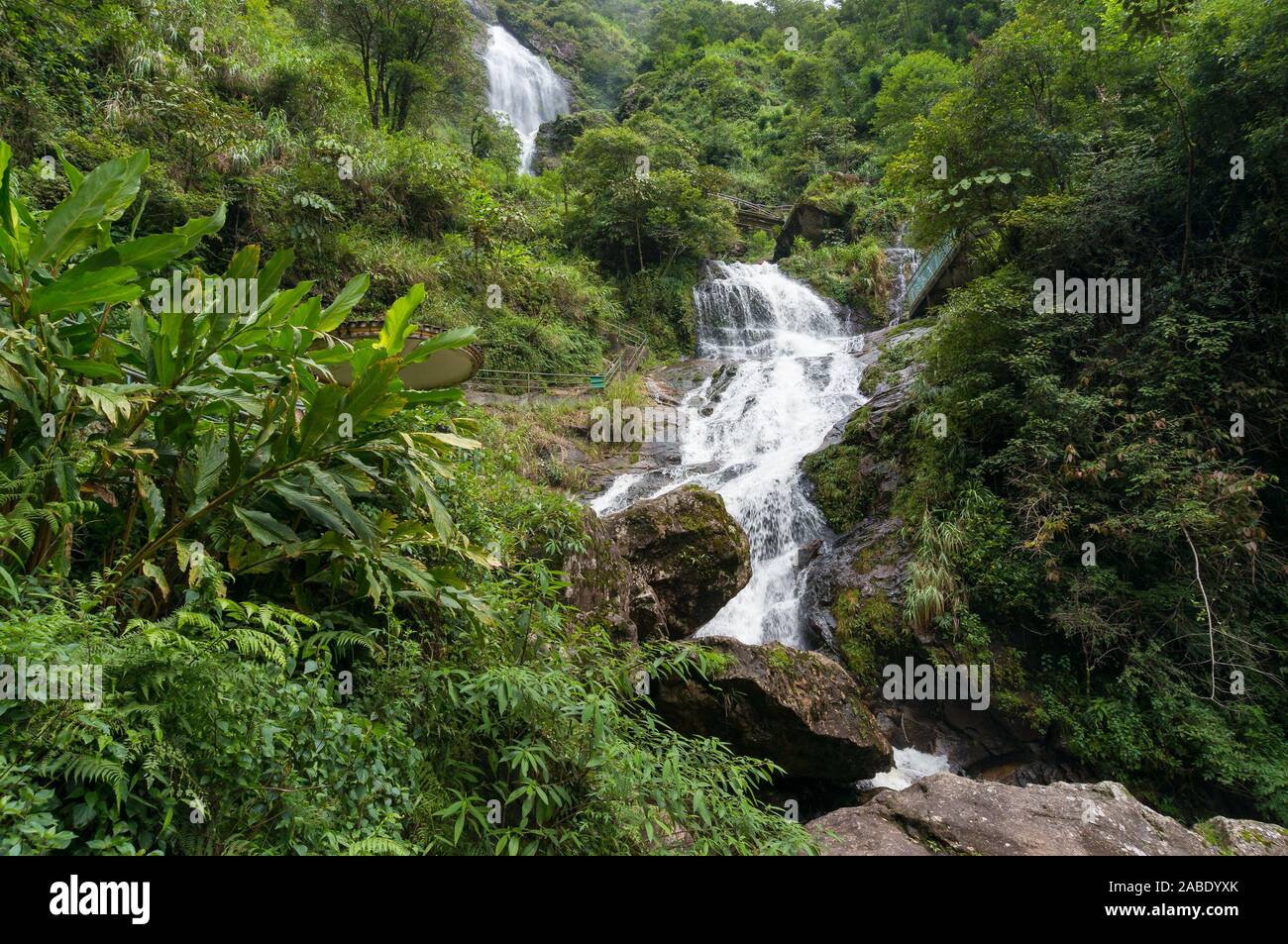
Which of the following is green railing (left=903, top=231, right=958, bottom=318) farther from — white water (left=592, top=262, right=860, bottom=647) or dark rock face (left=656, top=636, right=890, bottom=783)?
dark rock face (left=656, top=636, right=890, bottom=783)

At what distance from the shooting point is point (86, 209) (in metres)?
2.40

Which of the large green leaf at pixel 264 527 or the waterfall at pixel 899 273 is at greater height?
the waterfall at pixel 899 273

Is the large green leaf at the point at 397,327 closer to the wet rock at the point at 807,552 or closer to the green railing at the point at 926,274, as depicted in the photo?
the wet rock at the point at 807,552

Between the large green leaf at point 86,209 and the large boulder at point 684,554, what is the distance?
15.9 feet

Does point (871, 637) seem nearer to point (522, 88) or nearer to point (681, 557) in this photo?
point (681, 557)
